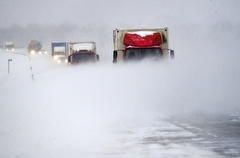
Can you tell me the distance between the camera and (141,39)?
76.2ft

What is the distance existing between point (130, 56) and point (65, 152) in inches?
535

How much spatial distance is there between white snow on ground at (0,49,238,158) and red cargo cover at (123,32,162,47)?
1034 millimetres

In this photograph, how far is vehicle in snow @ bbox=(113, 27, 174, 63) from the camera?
2288 cm

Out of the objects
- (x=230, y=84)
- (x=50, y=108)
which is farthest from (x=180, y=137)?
(x=230, y=84)

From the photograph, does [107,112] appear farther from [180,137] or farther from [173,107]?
[180,137]

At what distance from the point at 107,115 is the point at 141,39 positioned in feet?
25.6

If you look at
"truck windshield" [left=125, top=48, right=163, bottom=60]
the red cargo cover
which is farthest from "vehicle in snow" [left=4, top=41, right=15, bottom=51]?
"truck windshield" [left=125, top=48, right=163, bottom=60]

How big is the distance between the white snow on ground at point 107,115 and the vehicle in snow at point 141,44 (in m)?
0.45

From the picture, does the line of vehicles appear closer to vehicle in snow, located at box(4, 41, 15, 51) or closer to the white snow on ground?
the white snow on ground

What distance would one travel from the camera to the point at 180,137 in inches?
448

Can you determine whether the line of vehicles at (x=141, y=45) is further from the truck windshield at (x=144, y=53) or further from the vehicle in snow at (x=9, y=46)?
the vehicle in snow at (x=9, y=46)

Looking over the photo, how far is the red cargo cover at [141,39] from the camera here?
23177 millimetres

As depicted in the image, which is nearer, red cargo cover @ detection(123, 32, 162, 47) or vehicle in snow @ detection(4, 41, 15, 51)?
red cargo cover @ detection(123, 32, 162, 47)

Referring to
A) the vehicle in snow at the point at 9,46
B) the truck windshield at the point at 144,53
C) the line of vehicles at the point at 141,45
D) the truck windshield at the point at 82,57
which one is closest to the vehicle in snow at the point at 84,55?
the truck windshield at the point at 82,57
